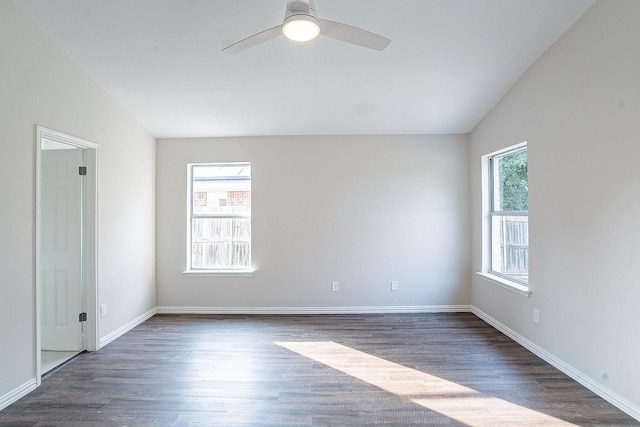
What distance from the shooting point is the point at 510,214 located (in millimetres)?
3816

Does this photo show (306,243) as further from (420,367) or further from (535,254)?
(535,254)

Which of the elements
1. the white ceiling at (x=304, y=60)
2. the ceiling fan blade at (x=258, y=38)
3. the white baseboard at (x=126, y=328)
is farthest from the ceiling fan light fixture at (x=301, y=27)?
the white baseboard at (x=126, y=328)

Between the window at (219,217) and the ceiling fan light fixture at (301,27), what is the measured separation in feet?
9.79

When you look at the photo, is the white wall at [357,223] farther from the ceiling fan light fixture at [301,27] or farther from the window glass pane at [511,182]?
the ceiling fan light fixture at [301,27]

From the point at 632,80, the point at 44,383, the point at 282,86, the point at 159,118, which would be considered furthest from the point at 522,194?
the point at 44,383

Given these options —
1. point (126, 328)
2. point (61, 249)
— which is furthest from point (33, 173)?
point (126, 328)

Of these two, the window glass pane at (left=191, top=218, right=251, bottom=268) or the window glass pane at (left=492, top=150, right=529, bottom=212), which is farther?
the window glass pane at (left=191, top=218, right=251, bottom=268)

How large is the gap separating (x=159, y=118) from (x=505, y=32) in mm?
3697

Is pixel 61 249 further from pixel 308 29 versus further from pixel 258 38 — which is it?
pixel 308 29

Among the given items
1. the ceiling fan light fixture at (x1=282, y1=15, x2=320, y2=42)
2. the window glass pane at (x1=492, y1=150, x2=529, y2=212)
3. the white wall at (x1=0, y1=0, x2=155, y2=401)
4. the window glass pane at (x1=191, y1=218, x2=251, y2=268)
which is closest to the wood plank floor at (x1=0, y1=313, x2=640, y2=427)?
the white wall at (x1=0, y1=0, x2=155, y2=401)

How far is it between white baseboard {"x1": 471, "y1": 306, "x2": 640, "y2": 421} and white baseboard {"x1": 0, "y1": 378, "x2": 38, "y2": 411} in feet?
13.8

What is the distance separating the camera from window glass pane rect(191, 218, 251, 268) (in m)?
4.75

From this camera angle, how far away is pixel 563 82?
2.88 m

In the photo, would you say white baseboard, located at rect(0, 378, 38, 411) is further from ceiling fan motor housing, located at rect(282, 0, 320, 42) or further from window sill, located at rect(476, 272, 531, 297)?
window sill, located at rect(476, 272, 531, 297)
